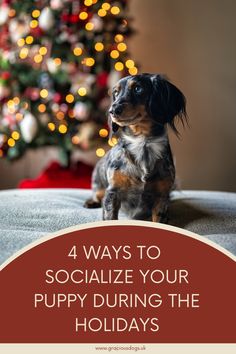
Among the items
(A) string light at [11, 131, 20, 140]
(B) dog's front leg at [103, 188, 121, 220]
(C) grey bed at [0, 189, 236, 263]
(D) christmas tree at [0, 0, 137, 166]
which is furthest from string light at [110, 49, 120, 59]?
(B) dog's front leg at [103, 188, 121, 220]

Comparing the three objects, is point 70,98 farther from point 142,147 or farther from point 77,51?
point 142,147

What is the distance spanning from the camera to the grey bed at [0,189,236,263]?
1.25m

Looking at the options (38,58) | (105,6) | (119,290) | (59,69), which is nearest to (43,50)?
(38,58)

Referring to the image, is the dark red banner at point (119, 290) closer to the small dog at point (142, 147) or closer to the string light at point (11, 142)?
the small dog at point (142, 147)

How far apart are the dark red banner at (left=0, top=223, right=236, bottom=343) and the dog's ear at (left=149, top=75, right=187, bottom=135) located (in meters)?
0.39

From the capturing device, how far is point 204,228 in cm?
144

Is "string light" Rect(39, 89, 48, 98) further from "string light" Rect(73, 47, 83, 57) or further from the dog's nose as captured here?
the dog's nose

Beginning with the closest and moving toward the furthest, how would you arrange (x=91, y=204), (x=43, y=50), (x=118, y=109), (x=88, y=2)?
(x=118, y=109), (x=91, y=204), (x=88, y=2), (x=43, y=50)

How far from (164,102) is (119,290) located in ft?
1.79

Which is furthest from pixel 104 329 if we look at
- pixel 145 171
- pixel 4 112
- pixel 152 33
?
pixel 152 33

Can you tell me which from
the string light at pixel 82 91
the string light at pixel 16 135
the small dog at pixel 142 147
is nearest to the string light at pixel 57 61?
the string light at pixel 82 91

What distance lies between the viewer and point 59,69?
314cm

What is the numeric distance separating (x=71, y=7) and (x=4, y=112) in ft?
2.79

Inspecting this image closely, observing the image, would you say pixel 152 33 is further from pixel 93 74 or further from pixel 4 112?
pixel 4 112
